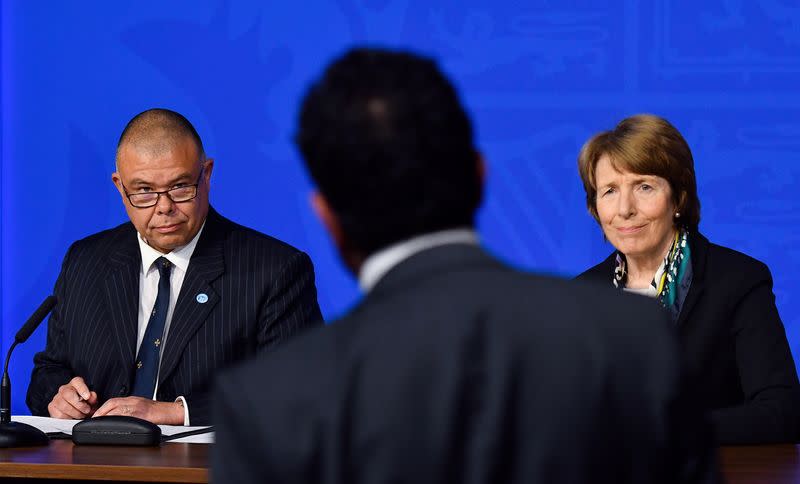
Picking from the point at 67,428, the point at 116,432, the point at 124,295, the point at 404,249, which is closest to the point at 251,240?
the point at 124,295

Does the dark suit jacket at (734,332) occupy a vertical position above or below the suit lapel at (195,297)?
below

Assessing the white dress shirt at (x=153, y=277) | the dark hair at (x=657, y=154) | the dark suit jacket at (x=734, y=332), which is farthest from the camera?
the white dress shirt at (x=153, y=277)

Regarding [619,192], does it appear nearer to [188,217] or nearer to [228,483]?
[188,217]

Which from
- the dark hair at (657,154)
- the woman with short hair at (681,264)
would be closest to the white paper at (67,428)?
the woman with short hair at (681,264)

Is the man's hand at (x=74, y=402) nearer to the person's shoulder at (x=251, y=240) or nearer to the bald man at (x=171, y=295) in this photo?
the bald man at (x=171, y=295)

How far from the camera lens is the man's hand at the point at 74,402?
2.73 m

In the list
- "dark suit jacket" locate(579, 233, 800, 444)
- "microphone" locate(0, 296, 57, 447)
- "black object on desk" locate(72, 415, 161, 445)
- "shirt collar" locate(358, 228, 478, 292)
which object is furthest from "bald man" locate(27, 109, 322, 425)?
"shirt collar" locate(358, 228, 478, 292)

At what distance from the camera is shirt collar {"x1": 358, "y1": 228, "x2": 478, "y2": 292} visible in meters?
0.97

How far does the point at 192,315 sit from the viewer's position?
2.96m

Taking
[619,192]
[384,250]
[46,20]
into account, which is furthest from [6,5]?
[384,250]

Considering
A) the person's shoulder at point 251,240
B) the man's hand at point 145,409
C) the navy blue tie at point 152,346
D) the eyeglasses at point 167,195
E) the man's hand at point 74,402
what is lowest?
the man's hand at point 145,409

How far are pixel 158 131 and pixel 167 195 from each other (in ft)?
0.58

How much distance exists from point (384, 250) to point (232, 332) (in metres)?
2.05

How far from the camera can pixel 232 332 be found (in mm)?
2975
